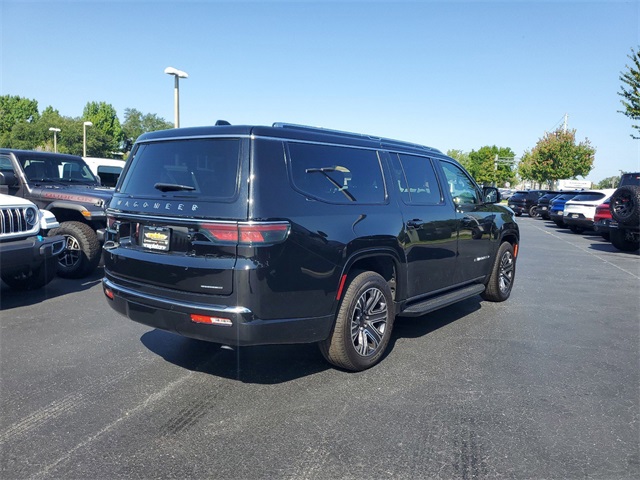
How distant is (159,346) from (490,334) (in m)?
3.45

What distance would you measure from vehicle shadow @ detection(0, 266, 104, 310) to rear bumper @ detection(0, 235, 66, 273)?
24.9 inches

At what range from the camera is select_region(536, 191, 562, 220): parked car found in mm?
28875

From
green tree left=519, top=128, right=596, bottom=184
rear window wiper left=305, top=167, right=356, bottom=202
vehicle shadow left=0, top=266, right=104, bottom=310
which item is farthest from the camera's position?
green tree left=519, top=128, right=596, bottom=184

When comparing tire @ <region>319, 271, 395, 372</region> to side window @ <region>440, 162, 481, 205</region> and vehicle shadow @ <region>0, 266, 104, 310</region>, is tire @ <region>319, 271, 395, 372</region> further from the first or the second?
vehicle shadow @ <region>0, 266, 104, 310</region>

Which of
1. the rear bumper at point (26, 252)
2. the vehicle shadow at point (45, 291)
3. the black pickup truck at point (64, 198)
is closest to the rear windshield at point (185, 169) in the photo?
the rear bumper at point (26, 252)

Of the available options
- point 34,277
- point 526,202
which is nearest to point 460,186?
point 34,277

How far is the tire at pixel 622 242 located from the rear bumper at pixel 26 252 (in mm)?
13293

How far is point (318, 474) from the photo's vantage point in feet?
9.20

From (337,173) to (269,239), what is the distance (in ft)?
3.44

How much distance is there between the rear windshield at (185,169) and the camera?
3639mm

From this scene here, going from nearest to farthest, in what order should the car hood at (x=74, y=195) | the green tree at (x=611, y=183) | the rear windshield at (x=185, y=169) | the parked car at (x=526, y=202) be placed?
the rear windshield at (x=185, y=169) < the car hood at (x=74, y=195) < the parked car at (x=526, y=202) < the green tree at (x=611, y=183)

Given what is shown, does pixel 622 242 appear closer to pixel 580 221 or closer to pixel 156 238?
pixel 580 221

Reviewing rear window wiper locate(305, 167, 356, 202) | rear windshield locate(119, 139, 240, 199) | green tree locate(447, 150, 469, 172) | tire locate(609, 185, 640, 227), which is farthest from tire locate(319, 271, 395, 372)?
green tree locate(447, 150, 469, 172)

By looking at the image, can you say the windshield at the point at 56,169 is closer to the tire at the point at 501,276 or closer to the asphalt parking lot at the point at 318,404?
the asphalt parking lot at the point at 318,404
